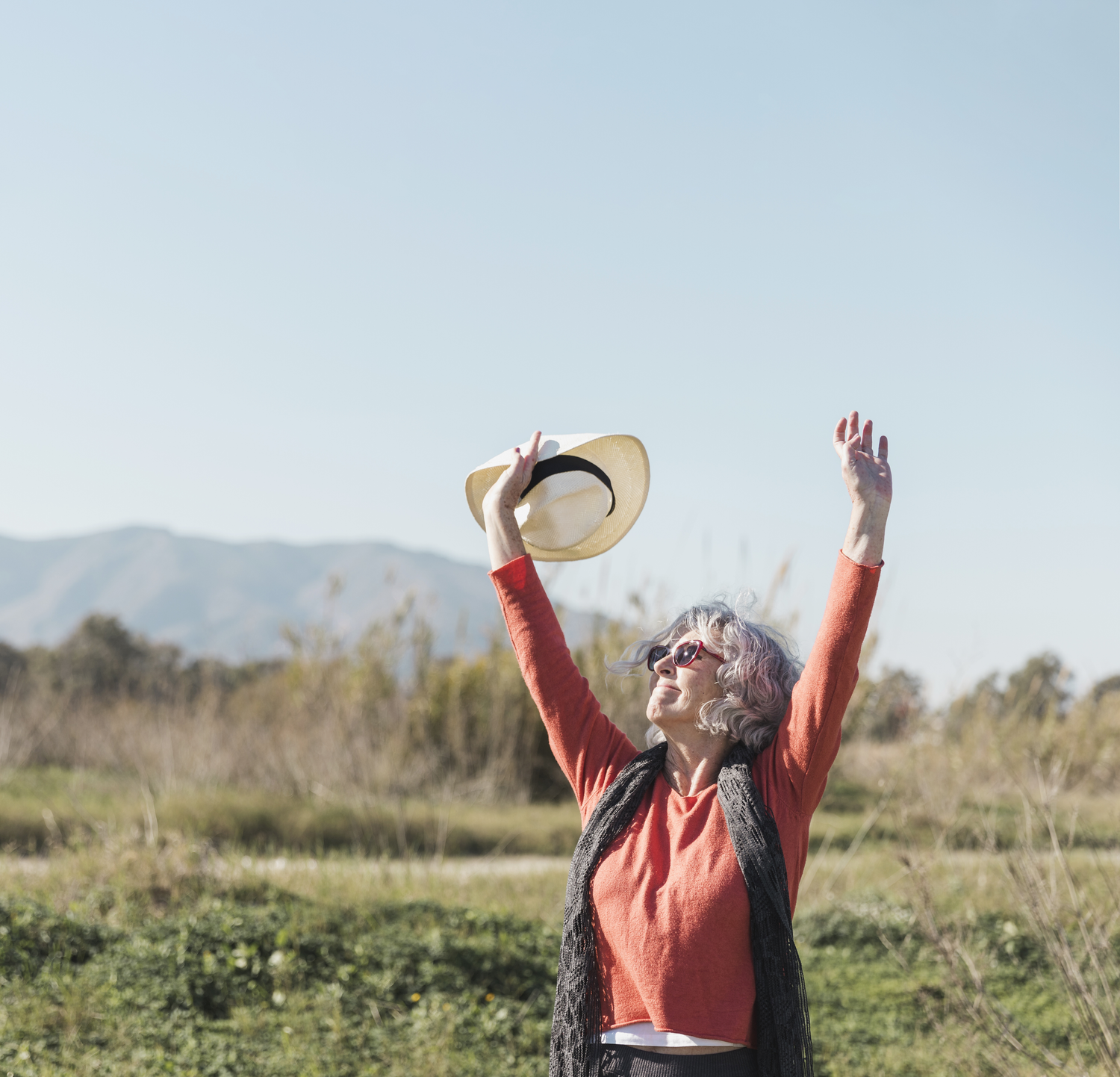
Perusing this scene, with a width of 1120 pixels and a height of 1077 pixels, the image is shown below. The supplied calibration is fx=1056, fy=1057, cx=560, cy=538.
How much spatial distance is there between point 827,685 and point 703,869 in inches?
17.0

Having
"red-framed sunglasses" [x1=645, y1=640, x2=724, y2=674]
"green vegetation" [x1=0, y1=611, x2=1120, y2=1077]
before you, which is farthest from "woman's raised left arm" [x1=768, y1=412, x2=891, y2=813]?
"green vegetation" [x1=0, y1=611, x2=1120, y2=1077]

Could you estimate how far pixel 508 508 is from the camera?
2393mm

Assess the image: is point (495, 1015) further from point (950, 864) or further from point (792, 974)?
point (950, 864)


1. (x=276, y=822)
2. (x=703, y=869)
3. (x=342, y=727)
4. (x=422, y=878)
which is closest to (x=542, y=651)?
(x=703, y=869)

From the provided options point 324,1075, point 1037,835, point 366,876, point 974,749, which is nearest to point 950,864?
point 1037,835

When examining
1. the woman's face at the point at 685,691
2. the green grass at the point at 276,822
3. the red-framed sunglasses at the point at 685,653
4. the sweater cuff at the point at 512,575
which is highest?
the sweater cuff at the point at 512,575

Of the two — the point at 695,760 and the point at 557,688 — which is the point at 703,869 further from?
the point at 557,688

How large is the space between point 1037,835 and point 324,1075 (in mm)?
6123

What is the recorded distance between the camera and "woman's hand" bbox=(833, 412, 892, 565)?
6.69ft

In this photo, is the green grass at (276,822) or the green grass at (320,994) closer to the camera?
the green grass at (320,994)

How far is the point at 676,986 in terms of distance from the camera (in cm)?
199

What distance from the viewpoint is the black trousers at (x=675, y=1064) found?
1.99 metres

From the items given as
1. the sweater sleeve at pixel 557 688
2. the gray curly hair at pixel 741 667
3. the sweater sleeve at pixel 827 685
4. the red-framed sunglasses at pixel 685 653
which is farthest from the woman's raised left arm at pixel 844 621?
the sweater sleeve at pixel 557 688

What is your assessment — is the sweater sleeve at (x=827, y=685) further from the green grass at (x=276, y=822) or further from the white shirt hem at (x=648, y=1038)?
the green grass at (x=276, y=822)
